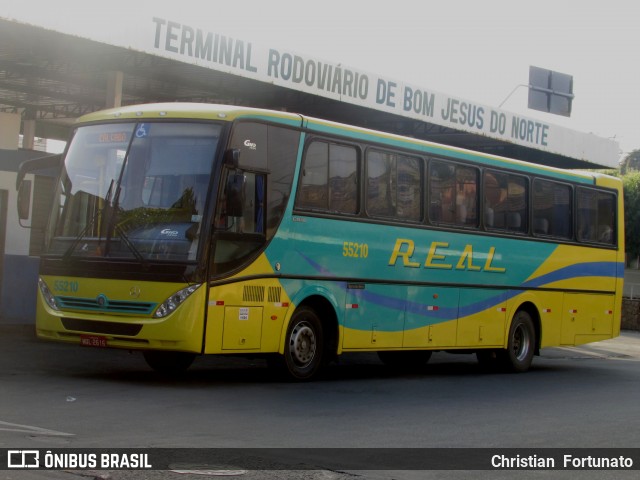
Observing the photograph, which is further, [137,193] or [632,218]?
[632,218]

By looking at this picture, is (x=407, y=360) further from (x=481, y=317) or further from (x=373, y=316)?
(x=373, y=316)

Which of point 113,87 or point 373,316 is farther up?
point 113,87

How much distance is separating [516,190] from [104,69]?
8129mm

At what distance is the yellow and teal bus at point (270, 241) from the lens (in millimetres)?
13117

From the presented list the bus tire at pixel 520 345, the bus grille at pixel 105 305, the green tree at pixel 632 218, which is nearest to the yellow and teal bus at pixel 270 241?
the bus grille at pixel 105 305

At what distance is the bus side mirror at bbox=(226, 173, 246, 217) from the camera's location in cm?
1321

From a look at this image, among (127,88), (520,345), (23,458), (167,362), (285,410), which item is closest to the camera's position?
(23,458)

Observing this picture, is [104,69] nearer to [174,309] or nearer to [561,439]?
[174,309]

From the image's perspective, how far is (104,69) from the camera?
71.4 ft

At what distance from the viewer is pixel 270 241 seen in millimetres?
13930

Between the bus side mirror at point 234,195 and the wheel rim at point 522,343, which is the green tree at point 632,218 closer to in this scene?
the wheel rim at point 522,343

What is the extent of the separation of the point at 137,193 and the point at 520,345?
8.67 metres

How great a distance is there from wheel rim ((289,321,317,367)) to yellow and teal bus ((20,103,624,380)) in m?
0.02

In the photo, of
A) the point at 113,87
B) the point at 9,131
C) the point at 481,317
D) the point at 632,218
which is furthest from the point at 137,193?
the point at 632,218
